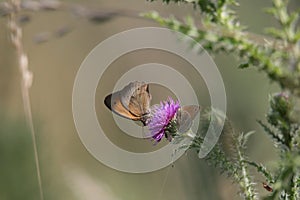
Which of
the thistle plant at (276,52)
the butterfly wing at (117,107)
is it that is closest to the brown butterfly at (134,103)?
the butterfly wing at (117,107)

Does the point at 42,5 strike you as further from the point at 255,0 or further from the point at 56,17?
the point at 56,17

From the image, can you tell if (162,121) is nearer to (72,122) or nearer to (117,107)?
(117,107)

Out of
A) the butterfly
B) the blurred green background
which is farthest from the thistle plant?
the blurred green background

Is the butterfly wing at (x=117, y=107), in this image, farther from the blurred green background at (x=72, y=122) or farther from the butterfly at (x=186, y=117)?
the blurred green background at (x=72, y=122)

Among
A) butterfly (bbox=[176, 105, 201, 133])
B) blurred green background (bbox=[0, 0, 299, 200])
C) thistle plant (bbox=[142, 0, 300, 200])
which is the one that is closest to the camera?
thistle plant (bbox=[142, 0, 300, 200])

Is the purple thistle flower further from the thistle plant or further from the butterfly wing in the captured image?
the thistle plant

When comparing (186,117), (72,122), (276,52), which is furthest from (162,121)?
(72,122)
